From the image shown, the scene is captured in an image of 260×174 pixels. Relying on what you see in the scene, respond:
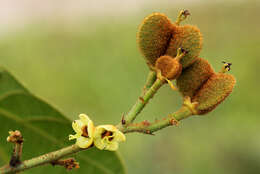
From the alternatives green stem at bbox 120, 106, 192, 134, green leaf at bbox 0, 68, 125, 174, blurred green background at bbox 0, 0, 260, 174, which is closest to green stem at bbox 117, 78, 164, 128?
green stem at bbox 120, 106, 192, 134

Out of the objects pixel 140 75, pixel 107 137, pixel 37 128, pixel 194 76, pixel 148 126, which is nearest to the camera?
pixel 107 137

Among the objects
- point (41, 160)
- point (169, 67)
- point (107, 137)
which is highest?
point (169, 67)

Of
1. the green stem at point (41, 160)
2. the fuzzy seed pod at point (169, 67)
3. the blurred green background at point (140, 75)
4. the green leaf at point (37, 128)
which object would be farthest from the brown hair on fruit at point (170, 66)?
the blurred green background at point (140, 75)

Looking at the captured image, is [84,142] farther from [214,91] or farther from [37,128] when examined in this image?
[37,128]

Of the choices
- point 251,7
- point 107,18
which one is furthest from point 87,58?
point 251,7

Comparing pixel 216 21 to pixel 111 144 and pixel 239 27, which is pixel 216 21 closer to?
pixel 239 27

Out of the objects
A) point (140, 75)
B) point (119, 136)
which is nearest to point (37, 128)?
point (119, 136)

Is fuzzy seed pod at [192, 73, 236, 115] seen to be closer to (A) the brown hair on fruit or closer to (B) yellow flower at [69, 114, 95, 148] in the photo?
(A) the brown hair on fruit
